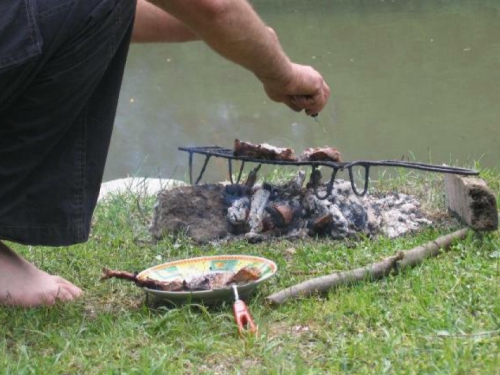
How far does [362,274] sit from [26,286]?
36.8 inches

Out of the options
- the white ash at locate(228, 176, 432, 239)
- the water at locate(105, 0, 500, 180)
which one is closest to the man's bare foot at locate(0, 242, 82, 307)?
the white ash at locate(228, 176, 432, 239)

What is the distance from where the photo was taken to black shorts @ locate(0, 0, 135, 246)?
81.9 inches

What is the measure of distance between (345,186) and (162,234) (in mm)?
730

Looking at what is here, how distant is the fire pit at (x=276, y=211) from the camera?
3082 millimetres

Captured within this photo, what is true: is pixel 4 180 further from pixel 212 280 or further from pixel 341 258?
pixel 341 258

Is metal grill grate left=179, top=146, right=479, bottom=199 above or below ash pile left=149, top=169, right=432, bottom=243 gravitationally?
above

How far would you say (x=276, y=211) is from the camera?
123 inches

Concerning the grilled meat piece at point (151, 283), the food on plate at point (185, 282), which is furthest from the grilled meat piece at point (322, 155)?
the grilled meat piece at point (151, 283)

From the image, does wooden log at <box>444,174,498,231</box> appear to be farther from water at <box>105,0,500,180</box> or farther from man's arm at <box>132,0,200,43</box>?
water at <box>105,0,500,180</box>

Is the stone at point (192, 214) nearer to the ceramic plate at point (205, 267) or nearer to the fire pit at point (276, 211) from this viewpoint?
the fire pit at point (276, 211)

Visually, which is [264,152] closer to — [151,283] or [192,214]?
[192,214]

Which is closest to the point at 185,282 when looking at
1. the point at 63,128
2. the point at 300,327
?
the point at 300,327

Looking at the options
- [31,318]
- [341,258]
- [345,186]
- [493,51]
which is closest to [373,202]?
[345,186]

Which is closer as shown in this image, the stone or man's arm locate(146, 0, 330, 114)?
man's arm locate(146, 0, 330, 114)
